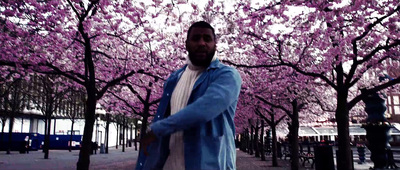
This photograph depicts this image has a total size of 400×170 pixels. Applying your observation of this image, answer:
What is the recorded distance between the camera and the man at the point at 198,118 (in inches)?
66.5

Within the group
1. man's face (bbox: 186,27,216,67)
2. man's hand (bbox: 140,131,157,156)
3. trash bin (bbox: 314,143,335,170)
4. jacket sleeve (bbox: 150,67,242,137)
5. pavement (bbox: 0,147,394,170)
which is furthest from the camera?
pavement (bbox: 0,147,394,170)

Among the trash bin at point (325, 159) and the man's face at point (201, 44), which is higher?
the man's face at point (201, 44)

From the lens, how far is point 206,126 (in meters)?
1.80

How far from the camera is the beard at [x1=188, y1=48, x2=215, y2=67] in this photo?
2072 mm

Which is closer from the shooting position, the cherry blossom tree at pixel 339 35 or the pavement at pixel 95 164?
the cherry blossom tree at pixel 339 35

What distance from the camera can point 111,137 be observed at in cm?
6831

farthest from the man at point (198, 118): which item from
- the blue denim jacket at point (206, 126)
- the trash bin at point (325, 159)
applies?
the trash bin at point (325, 159)

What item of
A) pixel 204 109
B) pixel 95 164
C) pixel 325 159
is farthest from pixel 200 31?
pixel 95 164

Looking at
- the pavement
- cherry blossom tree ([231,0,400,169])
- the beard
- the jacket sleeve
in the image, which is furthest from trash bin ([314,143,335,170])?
the jacket sleeve

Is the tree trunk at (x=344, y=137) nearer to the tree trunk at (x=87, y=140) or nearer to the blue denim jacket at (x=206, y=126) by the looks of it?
the tree trunk at (x=87, y=140)

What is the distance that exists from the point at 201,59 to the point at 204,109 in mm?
500

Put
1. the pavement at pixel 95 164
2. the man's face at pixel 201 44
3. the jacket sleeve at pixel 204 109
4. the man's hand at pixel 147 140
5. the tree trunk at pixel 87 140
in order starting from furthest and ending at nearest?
the pavement at pixel 95 164
the tree trunk at pixel 87 140
the man's face at pixel 201 44
the man's hand at pixel 147 140
the jacket sleeve at pixel 204 109

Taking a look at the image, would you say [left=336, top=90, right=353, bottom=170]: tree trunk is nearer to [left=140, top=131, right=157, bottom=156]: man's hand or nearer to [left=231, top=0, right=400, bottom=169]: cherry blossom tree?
[left=231, top=0, right=400, bottom=169]: cherry blossom tree

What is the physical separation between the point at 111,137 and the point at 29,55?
58558mm
